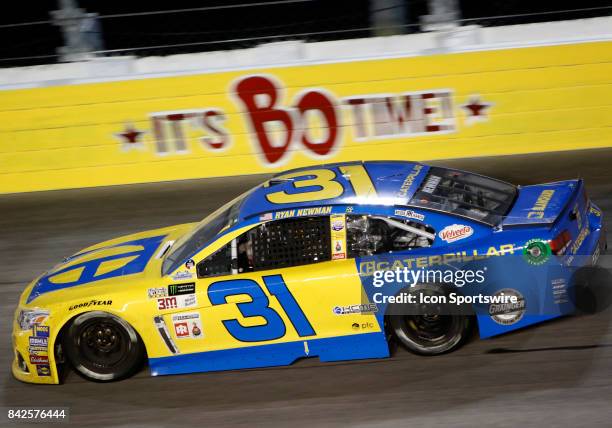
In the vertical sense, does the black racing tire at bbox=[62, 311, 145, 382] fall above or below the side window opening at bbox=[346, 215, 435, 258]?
below

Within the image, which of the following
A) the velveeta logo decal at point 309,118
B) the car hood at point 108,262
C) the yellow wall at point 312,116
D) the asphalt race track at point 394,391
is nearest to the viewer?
the asphalt race track at point 394,391

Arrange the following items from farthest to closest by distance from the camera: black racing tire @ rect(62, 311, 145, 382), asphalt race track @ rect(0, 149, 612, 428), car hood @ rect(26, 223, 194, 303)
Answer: car hood @ rect(26, 223, 194, 303), black racing tire @ rect(62, 311, 145, 382), asphalt race track @ rect(0, 149, 612, 428)

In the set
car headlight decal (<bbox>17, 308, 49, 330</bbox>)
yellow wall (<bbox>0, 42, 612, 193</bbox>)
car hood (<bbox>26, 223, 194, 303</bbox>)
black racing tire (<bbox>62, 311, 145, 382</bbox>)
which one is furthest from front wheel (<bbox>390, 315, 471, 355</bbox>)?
yellow wall (<bbox>0, 42, 612, 193</bbox>)

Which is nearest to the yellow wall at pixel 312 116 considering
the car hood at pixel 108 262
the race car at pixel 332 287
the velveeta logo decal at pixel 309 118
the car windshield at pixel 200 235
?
the velveeta logo decal at pixel 309 118

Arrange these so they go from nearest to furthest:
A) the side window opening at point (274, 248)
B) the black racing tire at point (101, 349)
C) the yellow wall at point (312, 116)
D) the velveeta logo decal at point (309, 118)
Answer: the side window opening at point (274, 248), the black racing tire at point (101, 349), the yellow wall at point (312, 116), the velveeta logo decal at point (309, 118)

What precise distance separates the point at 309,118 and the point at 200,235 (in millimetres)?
4823

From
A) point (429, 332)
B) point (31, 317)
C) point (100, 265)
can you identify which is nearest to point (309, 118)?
point (100, 265)

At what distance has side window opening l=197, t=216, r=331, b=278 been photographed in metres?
5.88

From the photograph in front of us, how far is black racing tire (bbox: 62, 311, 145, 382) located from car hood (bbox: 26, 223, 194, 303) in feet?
1.28

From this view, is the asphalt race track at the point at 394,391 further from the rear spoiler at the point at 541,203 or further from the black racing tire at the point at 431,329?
Answer: the rear spoiler at the point at 541,203

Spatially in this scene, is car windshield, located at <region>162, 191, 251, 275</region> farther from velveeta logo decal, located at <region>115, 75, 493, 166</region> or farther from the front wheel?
velveeta logo decal, located at <region>115, 75, 493, 166</region>

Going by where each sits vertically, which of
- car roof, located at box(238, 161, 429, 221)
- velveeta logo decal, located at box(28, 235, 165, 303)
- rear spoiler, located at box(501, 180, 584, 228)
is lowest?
velveeta logo decal, located at box(28, 235, 165, 303)

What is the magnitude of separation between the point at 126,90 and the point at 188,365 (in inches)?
236

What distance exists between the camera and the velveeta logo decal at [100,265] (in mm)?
6438
